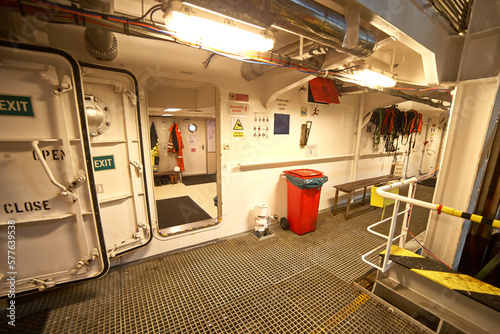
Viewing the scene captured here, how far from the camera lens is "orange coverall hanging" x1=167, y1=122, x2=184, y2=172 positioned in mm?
7445

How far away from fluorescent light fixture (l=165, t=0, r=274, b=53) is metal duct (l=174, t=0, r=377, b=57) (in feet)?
0.95

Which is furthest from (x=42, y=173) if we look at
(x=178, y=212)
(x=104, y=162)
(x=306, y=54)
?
(x=178, y=212)

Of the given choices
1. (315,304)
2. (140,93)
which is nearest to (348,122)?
(315,304)

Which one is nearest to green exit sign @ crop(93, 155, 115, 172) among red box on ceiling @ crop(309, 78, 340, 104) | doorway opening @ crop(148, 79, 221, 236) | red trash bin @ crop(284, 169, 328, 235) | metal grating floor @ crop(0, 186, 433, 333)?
metal grating floor @ crop(0, 186, 433, 333)

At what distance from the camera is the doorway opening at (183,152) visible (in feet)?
14.7

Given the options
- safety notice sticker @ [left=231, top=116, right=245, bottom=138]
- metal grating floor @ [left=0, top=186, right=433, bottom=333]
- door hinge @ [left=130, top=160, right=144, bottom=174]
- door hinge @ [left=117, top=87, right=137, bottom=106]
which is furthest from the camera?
safety notice sticker @ [left=231, top=116, right=245, bottom=138]

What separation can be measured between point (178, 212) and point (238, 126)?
277 cm

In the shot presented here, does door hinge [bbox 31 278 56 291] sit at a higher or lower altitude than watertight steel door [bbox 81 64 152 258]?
lower

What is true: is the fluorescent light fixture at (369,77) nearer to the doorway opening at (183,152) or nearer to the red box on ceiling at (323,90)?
the red box on ceiling at (323,90)

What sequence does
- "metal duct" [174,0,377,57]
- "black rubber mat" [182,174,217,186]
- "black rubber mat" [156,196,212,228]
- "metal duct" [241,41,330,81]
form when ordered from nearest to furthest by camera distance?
"metal duct" [174,0,377,57], "metal duct" [241,41,330,81], "black rubber mat" [156,196,212,228], "black rubber mat" [182,174,217,186]

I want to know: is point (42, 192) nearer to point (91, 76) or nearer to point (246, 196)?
point (91, 76)

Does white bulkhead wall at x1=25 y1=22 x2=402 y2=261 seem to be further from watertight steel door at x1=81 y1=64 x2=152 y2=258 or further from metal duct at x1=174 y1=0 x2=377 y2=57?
metal duct at x1=174 y1=0 x2=377 y2=57

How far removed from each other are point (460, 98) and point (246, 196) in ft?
10.3

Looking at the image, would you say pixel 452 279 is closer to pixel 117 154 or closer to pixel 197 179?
pixel 117 154
